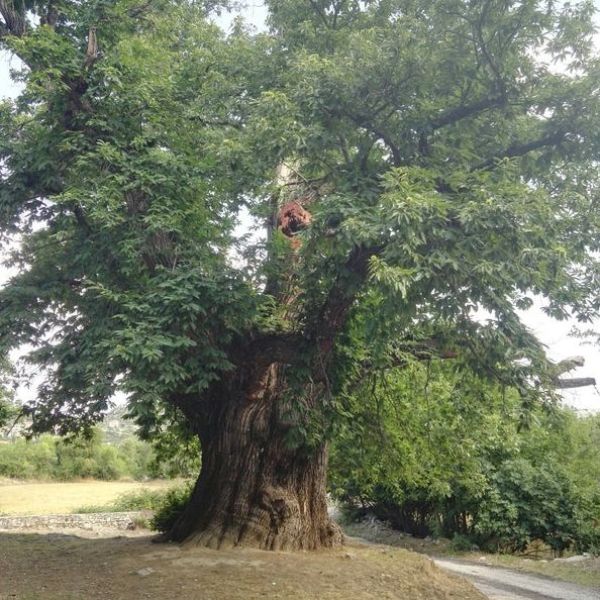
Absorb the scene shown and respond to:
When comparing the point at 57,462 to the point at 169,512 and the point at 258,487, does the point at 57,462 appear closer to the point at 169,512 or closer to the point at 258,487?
the point at 169,512

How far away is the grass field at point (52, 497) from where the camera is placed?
21.9 m

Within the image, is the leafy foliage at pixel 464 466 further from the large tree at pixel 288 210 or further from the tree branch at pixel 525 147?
the tree branch at pixel 525 147

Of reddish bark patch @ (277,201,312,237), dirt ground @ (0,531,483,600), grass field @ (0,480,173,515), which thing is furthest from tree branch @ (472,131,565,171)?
grass field @ (0,480,173,515)

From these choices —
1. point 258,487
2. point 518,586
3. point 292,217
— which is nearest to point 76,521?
point 258,487

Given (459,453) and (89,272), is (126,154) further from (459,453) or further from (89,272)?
(459,453)

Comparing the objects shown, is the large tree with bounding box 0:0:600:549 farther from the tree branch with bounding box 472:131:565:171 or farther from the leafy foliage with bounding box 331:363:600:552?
the leafy foliage with bounding box 331:363:600:552

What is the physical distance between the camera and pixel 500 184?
692 centimetres

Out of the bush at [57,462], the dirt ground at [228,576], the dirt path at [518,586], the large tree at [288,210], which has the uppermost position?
the large tree at [288,210]

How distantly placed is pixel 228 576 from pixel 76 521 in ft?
43.3

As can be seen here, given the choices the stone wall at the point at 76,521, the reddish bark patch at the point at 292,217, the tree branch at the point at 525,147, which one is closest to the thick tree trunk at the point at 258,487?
A: the reddish bark patch at the point at 292,217

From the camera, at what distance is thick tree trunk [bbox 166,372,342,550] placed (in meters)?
8.95

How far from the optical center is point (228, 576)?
24.5 feet

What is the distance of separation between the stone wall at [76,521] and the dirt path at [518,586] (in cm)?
931

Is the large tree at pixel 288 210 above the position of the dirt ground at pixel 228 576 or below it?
above
